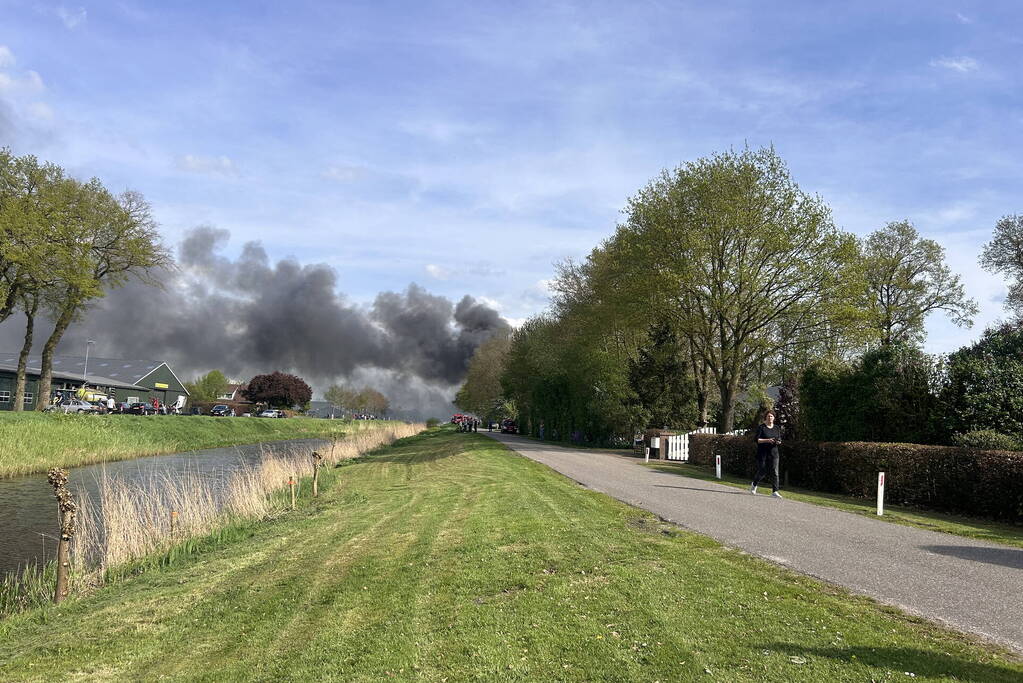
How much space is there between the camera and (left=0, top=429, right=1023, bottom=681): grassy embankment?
5.13 metres

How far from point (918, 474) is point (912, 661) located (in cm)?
1133

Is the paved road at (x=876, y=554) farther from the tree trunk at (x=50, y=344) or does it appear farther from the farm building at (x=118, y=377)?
the farm building at (x=118, y=377)

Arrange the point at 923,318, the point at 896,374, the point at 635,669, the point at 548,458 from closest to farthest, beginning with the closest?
1. the point at 635,669
2. the point at 896,374
3. the point at 548,458
4. the point at 923,318

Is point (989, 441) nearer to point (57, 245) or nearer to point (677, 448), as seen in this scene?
point (677, 448)

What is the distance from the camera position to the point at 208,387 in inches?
4975

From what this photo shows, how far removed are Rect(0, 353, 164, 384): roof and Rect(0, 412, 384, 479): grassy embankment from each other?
45.0 m

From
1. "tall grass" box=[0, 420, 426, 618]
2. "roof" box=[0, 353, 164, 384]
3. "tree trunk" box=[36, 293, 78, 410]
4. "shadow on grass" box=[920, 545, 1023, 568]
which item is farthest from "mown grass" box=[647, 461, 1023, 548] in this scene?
"roof" box=[0, 353, 164, 384]

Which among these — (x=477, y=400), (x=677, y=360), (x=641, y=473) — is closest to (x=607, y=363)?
(x=677, y=360)

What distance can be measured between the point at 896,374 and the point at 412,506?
43.5 ft

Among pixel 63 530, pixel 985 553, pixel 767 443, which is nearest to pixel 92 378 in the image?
pixel 63 530

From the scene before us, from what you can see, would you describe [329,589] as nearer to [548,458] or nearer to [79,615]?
[79,615]

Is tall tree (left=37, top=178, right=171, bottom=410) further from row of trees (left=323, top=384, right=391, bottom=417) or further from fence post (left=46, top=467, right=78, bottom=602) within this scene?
row of trees (left=323, top=384, right=391, bottom=417)

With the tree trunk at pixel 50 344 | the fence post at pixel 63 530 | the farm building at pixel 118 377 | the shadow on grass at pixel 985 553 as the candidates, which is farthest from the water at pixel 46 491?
the farm building at pixel 118 377

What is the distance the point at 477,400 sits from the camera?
92000 mm
